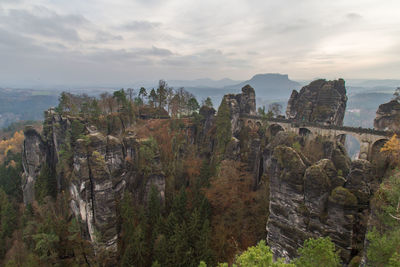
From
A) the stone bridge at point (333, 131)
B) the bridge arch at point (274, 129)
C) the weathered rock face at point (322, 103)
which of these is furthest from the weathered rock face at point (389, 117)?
the bridge arch at point (274, 129)

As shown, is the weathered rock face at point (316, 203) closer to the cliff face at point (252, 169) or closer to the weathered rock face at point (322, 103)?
the cliff face at point (252, 169)

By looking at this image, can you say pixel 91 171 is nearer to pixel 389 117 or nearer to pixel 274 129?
pixel 274 129

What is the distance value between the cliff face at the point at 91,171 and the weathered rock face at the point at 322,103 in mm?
37009

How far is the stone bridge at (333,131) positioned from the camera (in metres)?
39.0

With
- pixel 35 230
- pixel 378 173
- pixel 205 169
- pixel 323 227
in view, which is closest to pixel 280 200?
pixel 323 227

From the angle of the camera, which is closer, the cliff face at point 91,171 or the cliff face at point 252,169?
the cliff face at point 252,169

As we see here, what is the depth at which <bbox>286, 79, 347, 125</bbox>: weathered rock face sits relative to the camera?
47.4 metres

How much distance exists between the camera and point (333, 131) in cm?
4488

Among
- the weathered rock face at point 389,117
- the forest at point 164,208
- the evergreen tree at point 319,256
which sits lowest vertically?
the forest at point 164,208

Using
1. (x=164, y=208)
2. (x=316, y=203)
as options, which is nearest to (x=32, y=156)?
(x=164, y=208)

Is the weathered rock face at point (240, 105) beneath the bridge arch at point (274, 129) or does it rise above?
above

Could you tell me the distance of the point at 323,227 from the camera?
60.8 ft

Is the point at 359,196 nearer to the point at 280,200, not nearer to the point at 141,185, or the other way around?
the point at 280,200

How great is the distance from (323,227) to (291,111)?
41572mm
